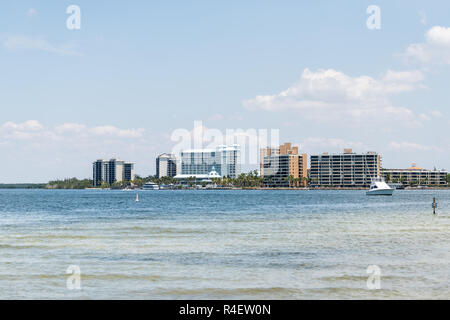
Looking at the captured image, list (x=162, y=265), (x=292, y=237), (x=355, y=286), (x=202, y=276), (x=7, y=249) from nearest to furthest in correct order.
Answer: (x=355, y=286)
(x=202, y=276)
(x=162, y=265)
(x=7, y=249)
(x=292, y=237)

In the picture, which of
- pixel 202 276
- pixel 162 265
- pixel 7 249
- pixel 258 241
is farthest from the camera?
pixel 258 241

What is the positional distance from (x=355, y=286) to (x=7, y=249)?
24170mm

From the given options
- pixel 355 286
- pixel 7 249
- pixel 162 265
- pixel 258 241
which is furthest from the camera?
pixel 258 241

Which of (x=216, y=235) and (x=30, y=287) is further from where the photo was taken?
(x=216, y=235)

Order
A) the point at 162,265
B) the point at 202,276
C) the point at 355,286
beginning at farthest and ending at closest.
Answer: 1. the point at 162,265
2. the point at 202,276
3. the point at 355,286

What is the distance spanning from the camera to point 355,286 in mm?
23969

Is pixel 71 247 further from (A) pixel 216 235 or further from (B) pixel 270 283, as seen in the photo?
(B) pixel 270 283

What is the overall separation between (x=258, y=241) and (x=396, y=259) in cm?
1273
